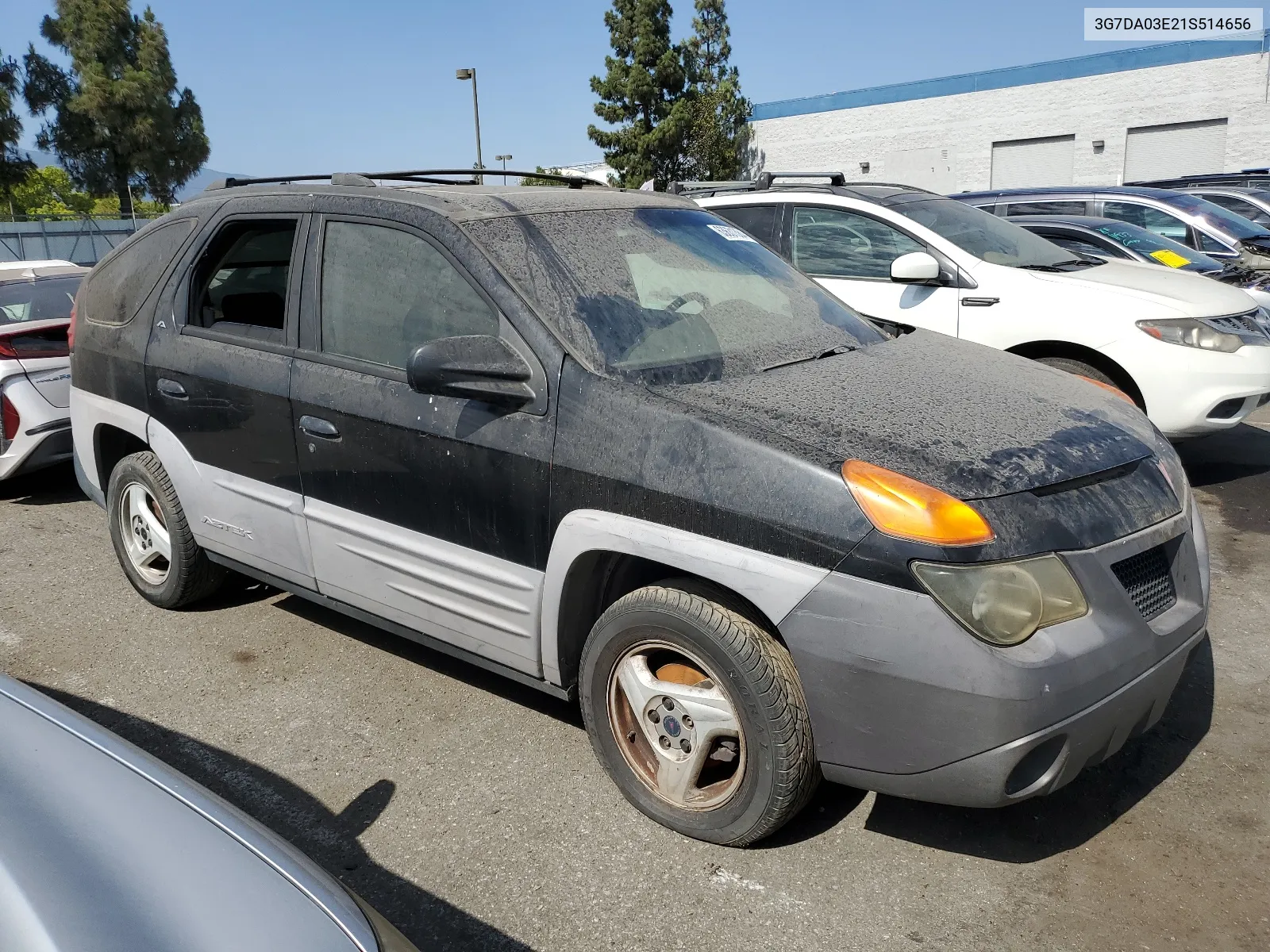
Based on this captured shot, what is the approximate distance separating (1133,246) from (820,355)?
612cm

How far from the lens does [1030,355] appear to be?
6.13m

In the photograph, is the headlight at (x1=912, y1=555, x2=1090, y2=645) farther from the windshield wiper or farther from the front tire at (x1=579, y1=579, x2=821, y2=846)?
the windshield wiper

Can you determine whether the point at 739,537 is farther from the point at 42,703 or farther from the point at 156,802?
the point at 42,703

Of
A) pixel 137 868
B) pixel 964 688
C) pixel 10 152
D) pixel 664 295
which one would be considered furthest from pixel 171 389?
pixel 10 152

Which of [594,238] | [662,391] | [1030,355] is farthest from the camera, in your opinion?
[1030,355]

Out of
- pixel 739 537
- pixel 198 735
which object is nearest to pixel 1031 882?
pixel 739 537

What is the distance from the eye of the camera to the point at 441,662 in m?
4.08

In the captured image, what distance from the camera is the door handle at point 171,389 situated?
160 inches

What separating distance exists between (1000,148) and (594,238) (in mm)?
36119

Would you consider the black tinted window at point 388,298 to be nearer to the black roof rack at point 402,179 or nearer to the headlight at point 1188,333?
the black roof rack at point 402,179

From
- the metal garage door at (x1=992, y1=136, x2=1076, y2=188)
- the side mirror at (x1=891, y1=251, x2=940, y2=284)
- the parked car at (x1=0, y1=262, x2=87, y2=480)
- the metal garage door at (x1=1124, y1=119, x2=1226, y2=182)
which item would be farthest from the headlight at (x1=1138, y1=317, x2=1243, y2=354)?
the metal garage door at (x1=992, y1=136, x2=1076, y2=188)

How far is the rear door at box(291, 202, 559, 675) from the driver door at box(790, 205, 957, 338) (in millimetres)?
3428

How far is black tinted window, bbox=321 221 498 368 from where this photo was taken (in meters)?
3.26

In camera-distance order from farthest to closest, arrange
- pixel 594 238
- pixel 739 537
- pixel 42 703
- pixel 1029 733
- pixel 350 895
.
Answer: pixel 594 238, pixel 739 537, pixel 1029 733, pixel 42 703, pixel 350 895
